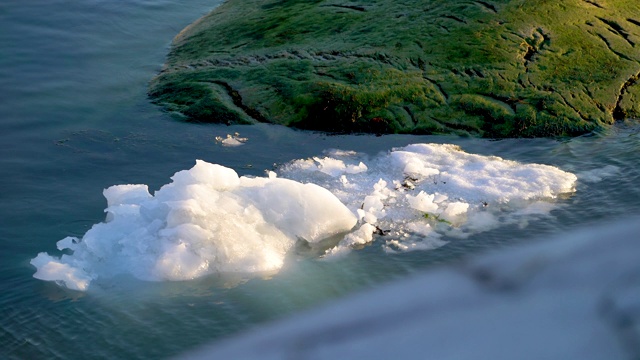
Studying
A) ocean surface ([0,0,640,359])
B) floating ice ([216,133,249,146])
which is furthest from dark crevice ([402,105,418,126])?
floating ice ([216,133,249,146])

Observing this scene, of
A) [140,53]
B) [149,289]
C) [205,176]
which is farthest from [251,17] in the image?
[149,289]

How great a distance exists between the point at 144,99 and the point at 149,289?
3475 mm

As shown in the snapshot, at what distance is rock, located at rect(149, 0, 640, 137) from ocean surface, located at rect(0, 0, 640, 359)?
0.23 m

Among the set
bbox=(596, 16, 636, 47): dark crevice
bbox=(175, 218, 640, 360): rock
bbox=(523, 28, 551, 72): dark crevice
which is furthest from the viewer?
bbox=(596, 16, 636, 47): dark crevice

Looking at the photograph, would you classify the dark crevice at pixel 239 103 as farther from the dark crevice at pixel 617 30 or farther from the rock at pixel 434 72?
the dark crevice at pixel 617 30

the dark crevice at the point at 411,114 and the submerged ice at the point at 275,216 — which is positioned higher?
the dark crevice at the point at 411,114

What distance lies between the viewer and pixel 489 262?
197 inches

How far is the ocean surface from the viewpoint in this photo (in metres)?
4.49

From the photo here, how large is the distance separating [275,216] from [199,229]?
0.53m

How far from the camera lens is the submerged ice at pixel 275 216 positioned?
4.90 metres

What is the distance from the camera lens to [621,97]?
7078 millimetres

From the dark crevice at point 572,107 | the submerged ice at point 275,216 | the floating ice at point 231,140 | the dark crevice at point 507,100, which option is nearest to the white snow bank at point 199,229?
the submerged ice at point 275,216

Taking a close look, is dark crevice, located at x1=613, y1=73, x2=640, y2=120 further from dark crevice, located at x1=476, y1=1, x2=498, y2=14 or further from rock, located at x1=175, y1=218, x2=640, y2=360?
rock, located at x1=175, y1=218, x2=640, y2=360

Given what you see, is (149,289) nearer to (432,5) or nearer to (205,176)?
(205,176)
